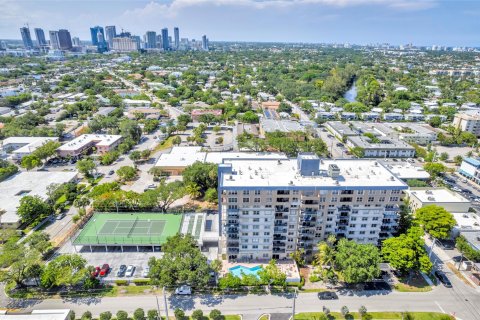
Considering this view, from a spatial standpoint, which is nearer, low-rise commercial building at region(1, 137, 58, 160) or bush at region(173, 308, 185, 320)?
bush at region(173, 308, 185, 320)

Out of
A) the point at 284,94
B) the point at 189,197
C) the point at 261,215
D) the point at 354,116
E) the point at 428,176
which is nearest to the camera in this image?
the point at 261,215

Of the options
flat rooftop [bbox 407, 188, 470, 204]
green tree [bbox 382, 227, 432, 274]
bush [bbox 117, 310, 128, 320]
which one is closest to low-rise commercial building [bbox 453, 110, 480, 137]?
flat rooftop [bbox 407, 188, 470, 204]

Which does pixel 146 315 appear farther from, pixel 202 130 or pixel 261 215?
pixel 202 130

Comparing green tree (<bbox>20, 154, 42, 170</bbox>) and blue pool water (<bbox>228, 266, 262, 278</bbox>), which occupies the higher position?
green tree (<bbox>20, 154, 42, 170</bbox>)

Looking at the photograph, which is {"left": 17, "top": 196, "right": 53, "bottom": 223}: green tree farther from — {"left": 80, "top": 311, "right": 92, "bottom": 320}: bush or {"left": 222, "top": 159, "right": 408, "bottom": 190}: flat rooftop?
{"left": 222, "top": 159, "right": 408, "bottom": 190}: flat rooftop

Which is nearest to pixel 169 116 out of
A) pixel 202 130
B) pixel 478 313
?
pixel 202 130

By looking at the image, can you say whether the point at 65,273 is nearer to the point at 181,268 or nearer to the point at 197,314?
the point at 181,268
